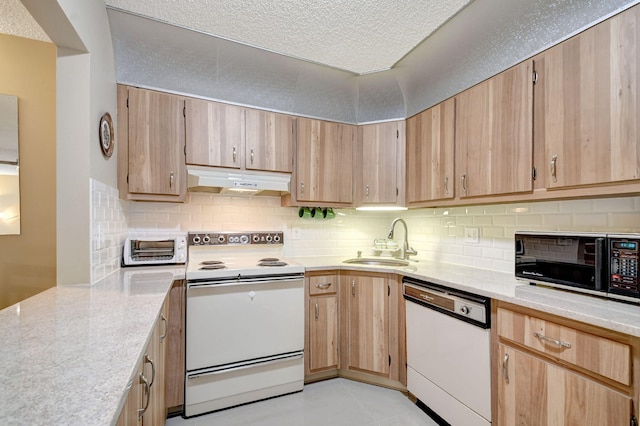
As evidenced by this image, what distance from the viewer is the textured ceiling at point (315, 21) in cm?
171

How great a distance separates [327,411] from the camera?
1.92 m

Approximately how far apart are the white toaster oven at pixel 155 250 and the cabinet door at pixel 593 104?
95.1 inches

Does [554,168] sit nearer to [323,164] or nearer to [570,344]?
[570,344]

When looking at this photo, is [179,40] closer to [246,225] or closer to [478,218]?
[246,225]

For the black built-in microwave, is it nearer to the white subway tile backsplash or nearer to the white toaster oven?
the white subway tile backsplash

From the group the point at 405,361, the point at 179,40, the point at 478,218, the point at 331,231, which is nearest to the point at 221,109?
the point at 179,40

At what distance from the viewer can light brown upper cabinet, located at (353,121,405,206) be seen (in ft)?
8.38

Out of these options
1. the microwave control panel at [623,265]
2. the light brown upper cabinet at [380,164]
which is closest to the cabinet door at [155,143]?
the light brown upper cabinet at [380,164]

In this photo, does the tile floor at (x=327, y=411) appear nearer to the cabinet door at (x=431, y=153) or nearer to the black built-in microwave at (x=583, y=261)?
the black built-in microwave at (x=583, y=261)

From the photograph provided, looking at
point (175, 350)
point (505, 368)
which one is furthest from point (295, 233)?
point (505, 368)

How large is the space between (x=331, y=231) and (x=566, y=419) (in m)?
2.09

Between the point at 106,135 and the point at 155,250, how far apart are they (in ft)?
2.86

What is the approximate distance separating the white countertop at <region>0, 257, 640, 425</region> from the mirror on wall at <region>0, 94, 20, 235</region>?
832 mm

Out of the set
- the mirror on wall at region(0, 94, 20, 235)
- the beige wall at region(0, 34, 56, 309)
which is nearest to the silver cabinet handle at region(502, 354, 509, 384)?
the beige wall at region(0, 34, 56, 309)
